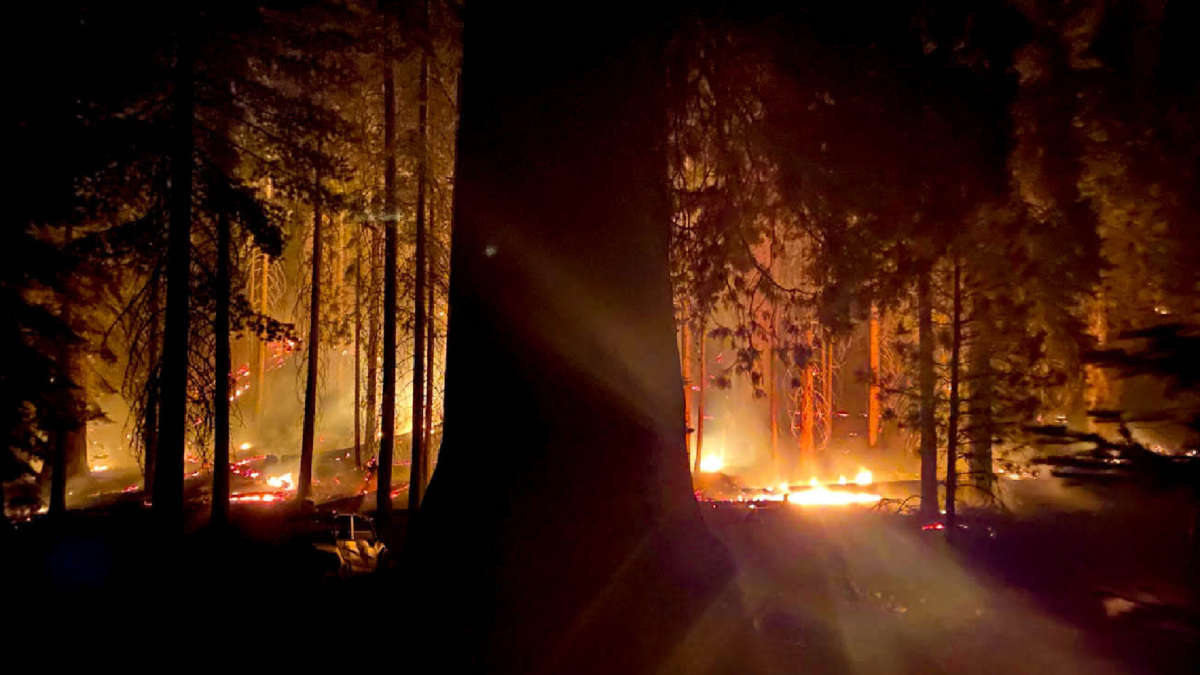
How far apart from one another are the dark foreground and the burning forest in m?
0.04

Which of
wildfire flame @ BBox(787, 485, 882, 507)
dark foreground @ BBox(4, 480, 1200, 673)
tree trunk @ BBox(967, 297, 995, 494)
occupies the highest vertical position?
tree trunk @ BBox(967, 297, 995, 494)

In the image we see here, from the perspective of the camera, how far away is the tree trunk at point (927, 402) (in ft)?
43.6

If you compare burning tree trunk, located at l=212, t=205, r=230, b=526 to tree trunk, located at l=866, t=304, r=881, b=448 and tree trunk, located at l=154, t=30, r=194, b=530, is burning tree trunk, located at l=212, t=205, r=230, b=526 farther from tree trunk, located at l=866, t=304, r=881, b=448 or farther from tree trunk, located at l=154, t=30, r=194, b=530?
tree trunk, located at l=866, t=304, r=881, b=448

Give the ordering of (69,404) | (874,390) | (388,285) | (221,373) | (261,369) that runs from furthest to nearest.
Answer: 1. (261,369)
2. (874,390)
3. (388,285)
4. (221,373)
5. (69,404)

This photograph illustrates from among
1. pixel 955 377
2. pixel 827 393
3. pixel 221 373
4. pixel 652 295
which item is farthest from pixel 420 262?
pixel 827 393

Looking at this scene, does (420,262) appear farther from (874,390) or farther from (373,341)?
(874,390)

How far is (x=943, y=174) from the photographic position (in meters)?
5.97

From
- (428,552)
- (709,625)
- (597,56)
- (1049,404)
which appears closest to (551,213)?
(597,56)

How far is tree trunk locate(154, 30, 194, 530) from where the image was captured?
395 inches

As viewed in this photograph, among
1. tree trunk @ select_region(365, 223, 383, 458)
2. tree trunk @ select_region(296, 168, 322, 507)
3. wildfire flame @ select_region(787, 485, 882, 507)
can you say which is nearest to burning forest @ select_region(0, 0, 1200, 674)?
tree trunk @ select_region(296, 168, 322, 507)

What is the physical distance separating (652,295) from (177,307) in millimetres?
8205

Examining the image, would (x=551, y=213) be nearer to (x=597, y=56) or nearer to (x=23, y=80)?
(x=597, y=56)

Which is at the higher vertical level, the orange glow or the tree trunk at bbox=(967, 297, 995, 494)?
the tree trunk at bbox=(967, 297, 995, 494)

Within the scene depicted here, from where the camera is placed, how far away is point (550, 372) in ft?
16.0
